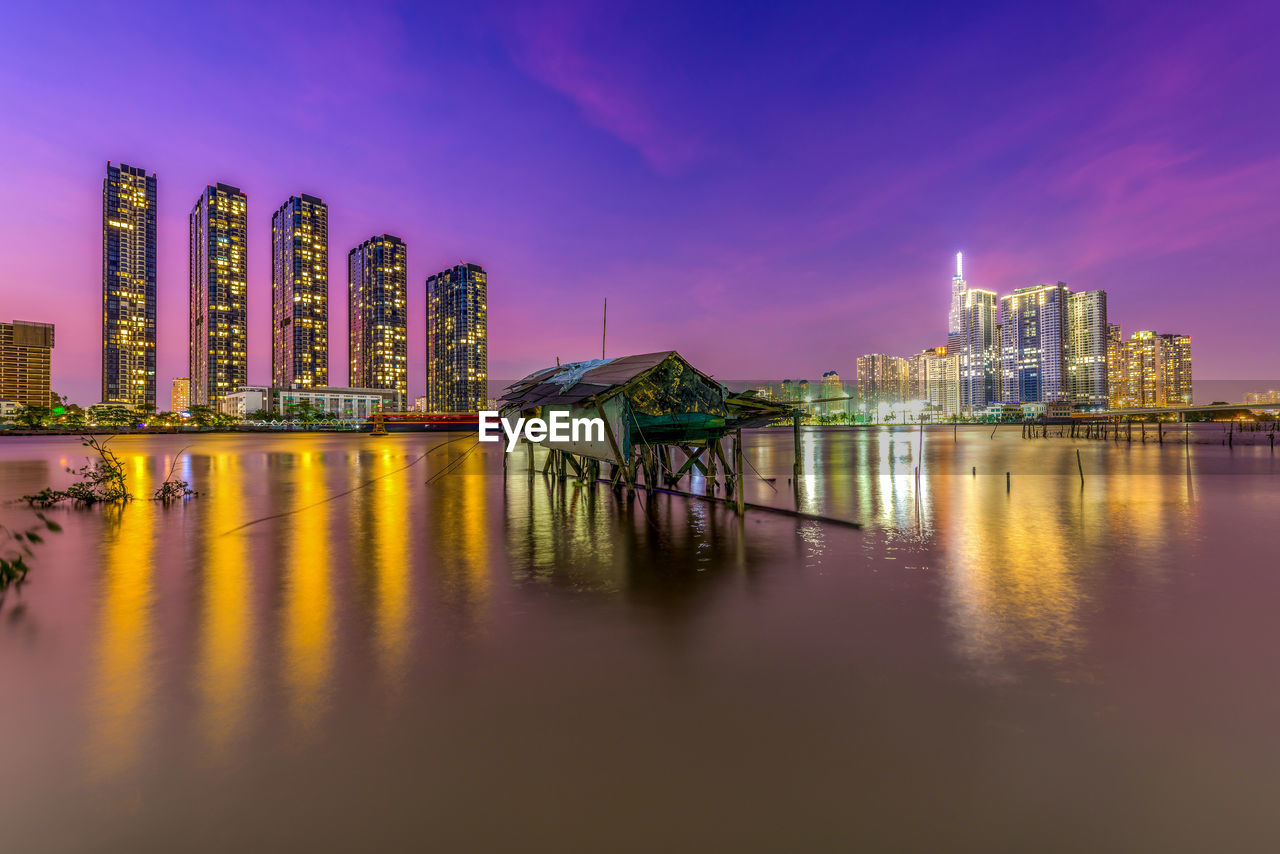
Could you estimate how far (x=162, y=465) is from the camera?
43.9m

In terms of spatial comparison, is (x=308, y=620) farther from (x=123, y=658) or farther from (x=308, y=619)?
(x=123, y=658)

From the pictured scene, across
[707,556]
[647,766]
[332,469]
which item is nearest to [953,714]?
[647,766]

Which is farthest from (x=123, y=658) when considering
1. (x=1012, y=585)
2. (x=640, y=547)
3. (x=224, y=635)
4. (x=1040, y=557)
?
(x=1040, y=557)

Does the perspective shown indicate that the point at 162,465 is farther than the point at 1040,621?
Yes

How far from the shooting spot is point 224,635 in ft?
28.0

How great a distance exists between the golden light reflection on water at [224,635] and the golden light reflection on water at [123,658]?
559 millimetres

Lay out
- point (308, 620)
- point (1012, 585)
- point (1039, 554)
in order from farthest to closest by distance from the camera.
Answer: point (1039, 554) → point (1012, 585) → point (308, 620)

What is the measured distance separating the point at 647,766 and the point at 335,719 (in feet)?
11.4

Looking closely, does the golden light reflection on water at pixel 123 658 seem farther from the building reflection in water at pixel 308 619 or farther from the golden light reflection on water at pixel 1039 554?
the golden light reflection on water at pixel 1039 554

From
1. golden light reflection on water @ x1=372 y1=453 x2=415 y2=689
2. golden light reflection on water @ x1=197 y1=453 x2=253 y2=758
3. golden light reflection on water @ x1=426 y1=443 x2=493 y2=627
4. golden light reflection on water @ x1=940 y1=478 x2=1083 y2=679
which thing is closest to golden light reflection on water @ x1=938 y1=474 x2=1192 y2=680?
golden light reflection on water @ x1=940 y1=478 x2=1083 y2=679

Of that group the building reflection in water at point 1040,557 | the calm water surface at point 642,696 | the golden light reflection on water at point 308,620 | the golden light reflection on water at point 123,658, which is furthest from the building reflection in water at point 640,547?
the golden light reflection on water at point 123,658

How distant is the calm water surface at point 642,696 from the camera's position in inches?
183

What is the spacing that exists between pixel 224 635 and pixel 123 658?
1.13m

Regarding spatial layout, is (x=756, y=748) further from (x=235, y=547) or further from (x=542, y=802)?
(x=235, y=547)
